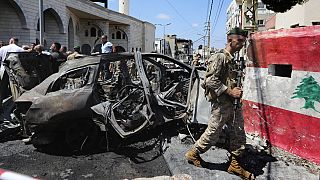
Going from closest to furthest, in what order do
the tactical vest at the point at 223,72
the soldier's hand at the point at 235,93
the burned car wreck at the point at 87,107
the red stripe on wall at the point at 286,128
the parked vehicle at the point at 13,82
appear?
the soldier's hand at the point at 235,93 < the tactical vest at the point at 223,72 < the red stripe on wall at the point at 286,128 < the burned car wreck at the point at 87,107 < the parked vehicle at the point at 13,82

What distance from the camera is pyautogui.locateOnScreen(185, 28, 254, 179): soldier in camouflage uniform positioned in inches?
144

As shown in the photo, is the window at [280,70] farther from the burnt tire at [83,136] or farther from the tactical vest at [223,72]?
the burnt tire at [83,136]

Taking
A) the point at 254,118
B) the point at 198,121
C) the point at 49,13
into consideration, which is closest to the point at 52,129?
the point at 198,121

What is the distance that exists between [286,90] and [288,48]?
1.71 ft

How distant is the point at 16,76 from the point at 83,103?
1653mm

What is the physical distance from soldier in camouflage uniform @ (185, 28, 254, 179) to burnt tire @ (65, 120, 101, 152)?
1887mm

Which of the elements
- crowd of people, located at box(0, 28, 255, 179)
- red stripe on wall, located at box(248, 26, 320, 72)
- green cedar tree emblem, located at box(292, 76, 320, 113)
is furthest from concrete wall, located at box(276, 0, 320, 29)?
crowd of people, located at box(0, 28, 255, 179)

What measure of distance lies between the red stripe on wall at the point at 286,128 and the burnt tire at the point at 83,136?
2257 mm

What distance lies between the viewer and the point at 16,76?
217 inches

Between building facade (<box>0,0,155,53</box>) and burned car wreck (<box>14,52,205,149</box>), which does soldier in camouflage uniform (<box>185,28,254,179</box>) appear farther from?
building facade (<box>0,0,155,53</box>)

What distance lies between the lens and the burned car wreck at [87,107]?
4.56 m

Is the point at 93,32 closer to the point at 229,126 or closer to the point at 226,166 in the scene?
the point at 226,166

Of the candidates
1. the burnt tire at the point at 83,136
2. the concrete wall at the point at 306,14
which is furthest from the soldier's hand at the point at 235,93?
the concrete wall at the point at 306,14

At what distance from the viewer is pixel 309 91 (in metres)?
3.83
